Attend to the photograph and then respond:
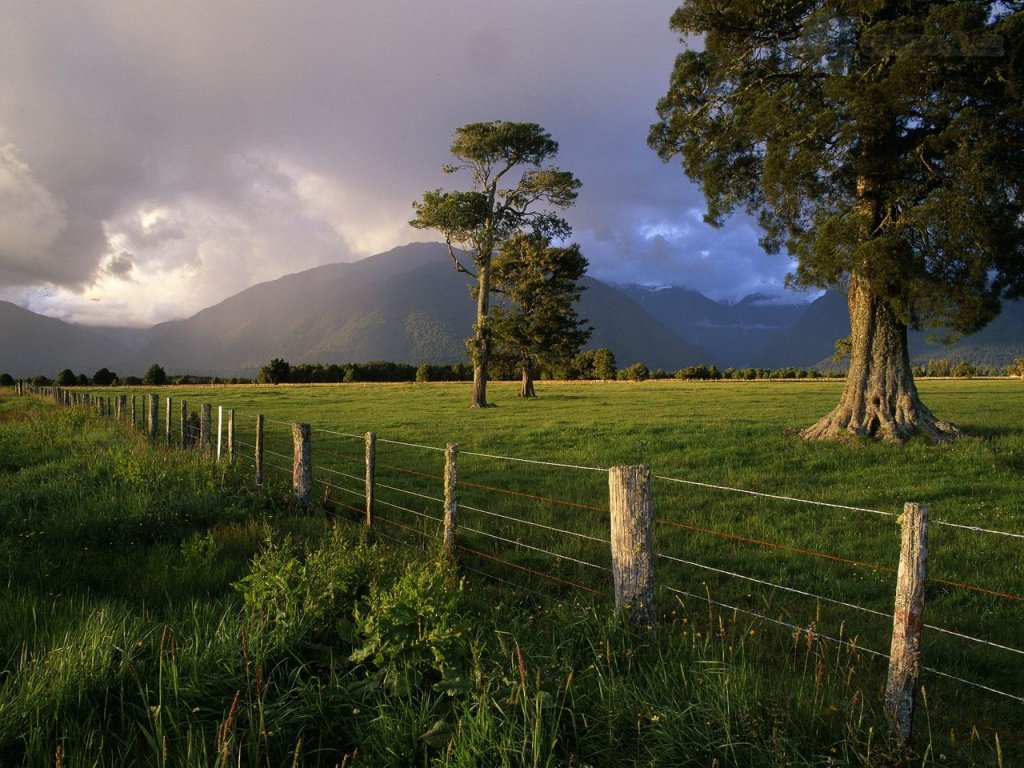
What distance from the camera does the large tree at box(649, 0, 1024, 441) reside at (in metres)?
12.3

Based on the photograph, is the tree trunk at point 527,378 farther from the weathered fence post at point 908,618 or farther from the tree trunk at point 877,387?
the weathered fence post at point 908,618

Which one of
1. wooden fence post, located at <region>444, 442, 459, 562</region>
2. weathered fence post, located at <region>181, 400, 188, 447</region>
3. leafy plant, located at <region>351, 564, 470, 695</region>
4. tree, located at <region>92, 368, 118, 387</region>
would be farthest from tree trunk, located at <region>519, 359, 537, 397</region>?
tree, located at <region>92, 368, 118, 387</region>

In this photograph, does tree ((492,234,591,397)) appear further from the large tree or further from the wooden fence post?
the wooden fence post

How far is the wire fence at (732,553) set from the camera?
509cm

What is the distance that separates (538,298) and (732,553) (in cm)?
3319

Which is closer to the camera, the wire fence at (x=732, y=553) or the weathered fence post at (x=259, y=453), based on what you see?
the wire fence at (x=732, y=553)

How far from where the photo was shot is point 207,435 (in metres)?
13.3

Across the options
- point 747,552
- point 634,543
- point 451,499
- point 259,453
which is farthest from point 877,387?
point 259,453

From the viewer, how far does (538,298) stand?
39562 millimetres

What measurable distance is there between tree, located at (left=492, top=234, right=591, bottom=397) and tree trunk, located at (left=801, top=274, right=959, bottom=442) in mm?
23783

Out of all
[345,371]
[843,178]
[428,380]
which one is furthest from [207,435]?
[345,371]

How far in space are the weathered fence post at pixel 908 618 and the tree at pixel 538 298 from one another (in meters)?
34.9

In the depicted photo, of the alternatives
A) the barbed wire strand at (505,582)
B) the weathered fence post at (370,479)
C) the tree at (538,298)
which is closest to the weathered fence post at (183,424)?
the weathered fence post at (370,479)

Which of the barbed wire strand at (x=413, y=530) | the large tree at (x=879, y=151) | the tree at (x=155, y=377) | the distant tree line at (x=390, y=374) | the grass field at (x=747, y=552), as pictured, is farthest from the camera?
the tree at (x=155, y=377)
